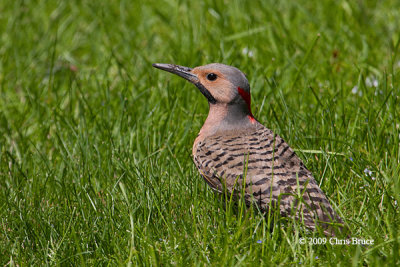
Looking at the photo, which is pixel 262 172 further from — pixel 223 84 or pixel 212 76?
pixel 212 76

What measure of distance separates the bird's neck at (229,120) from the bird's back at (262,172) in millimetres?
42

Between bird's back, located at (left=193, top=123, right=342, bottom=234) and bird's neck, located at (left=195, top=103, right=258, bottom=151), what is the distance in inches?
1.7

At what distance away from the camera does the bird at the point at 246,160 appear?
4020 mm

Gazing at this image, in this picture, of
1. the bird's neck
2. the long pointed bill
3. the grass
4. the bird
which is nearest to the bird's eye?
the bird

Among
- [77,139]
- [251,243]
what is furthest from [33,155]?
[251,243]

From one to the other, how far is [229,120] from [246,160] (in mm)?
569

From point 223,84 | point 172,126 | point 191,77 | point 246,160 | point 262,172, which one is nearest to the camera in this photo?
point 262,172

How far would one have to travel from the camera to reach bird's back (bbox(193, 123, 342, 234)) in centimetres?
402

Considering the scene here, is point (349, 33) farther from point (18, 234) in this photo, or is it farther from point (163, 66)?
point (18, 234)

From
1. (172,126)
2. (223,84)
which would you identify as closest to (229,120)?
(223,84)

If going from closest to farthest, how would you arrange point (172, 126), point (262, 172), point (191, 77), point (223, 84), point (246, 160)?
point (262, 172)
point (246, 160)
point (223, 84)
point (191, 77)
point (172, 126)

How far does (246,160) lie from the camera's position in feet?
14.6

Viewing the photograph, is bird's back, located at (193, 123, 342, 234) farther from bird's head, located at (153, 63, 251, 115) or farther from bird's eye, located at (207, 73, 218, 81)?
bird's eye, located at (207, 73, 218, 81)

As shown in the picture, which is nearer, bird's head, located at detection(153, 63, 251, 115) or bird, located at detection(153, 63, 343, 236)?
bird, located at detection(153, 63, 343, 236)
